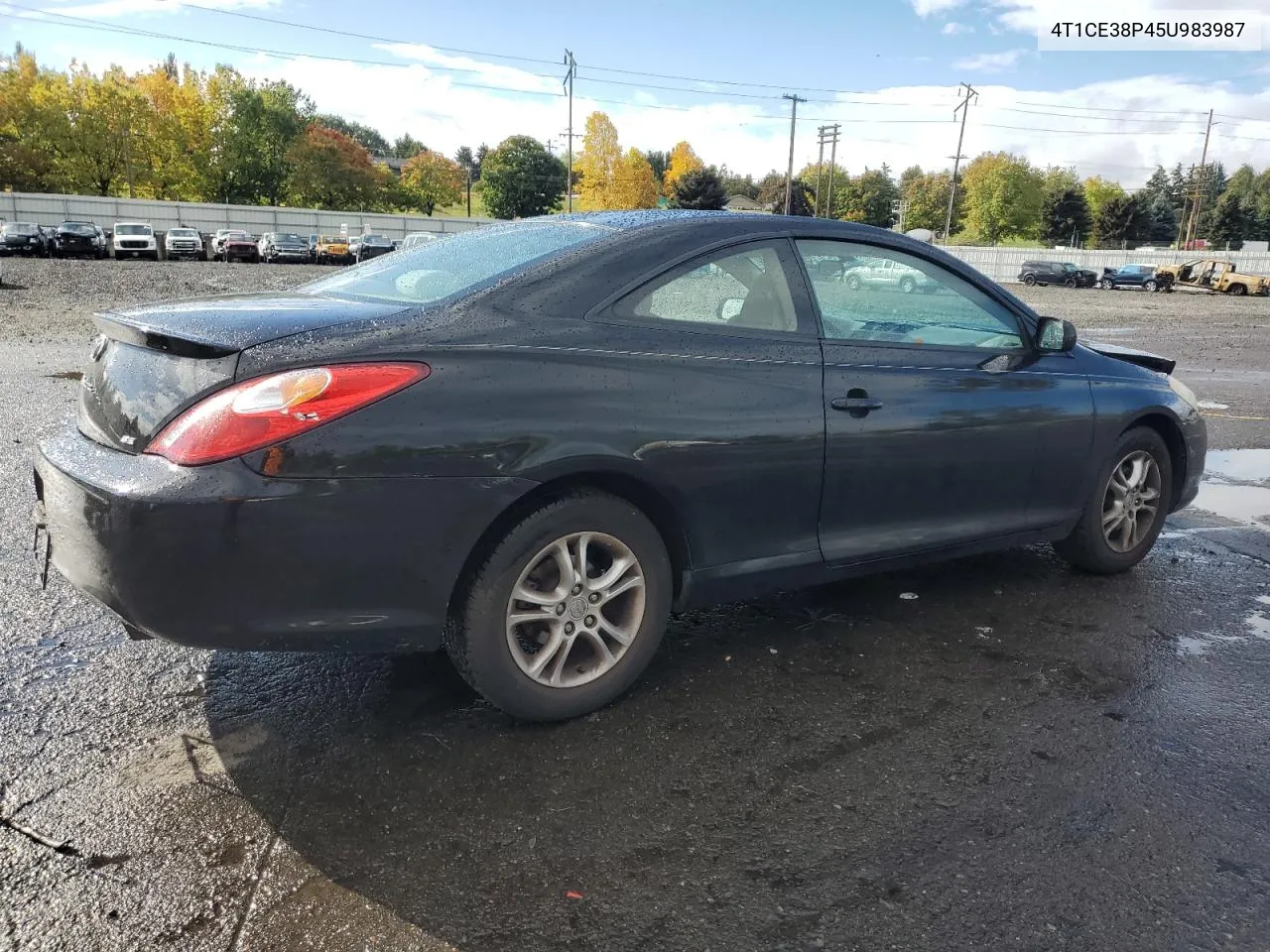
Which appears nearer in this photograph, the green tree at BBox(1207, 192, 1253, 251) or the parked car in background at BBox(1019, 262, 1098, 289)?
the parked car in background at BBox(1019, 262, 1098, 289)

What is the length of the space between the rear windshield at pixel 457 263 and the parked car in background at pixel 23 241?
144 feet

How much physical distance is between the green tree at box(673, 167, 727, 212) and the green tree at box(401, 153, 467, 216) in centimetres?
2826

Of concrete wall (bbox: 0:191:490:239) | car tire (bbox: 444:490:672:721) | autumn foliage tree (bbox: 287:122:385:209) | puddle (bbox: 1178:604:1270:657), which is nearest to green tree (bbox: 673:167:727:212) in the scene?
concrete wall (bbox: 0:191:490:239)

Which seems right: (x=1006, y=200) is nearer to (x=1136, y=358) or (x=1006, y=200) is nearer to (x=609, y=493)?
(x=1136, y=358)

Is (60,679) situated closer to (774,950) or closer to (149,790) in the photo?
(149,790)

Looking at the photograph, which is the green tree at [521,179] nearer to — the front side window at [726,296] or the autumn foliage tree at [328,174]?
the autumn foliage tree at [328,174]

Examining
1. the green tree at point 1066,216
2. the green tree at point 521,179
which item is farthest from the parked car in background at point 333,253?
the green tree at point 1066,216

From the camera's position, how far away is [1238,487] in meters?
6.56

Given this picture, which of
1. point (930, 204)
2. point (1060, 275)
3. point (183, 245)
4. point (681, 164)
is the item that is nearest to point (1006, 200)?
point (930, 204)

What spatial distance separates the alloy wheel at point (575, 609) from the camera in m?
2.86

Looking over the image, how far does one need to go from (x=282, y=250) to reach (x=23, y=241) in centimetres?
1060

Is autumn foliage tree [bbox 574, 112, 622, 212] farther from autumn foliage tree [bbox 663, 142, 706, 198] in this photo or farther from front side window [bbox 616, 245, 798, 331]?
front side window [bbox 616, 245, 798, 331]

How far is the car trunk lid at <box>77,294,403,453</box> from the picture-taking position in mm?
2510

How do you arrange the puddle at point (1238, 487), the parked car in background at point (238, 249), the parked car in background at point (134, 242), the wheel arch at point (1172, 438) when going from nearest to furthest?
the wheel arch at point (1172, 438)
the puddle at point (1238, 487)
the parked car in background at point (134, 242)
the parked car in background at point (238, 249)
